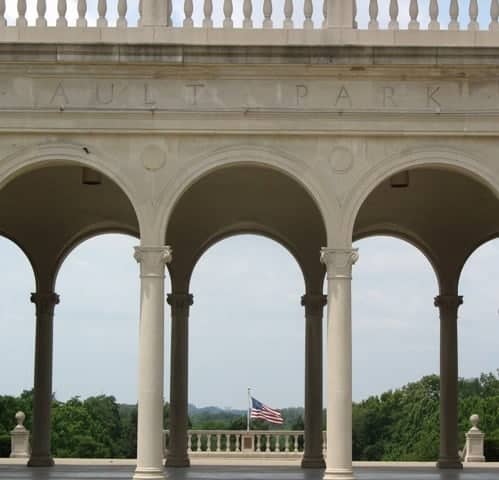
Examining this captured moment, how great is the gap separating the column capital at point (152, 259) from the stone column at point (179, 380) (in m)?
10.5

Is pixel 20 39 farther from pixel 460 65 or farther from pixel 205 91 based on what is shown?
pixel 460 65

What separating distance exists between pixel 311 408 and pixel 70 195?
10.9 m

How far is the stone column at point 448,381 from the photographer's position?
47.2 metres

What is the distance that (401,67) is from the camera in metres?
36.8

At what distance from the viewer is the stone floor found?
4103cm

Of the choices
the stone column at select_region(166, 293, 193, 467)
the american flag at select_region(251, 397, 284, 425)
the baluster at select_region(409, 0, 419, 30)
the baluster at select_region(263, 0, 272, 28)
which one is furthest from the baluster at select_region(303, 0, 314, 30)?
the american flag at select_region(251, 397, 284, 425)

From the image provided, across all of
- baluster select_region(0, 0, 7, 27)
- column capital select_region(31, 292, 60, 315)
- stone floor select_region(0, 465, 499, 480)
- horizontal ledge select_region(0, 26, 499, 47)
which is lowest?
stone floor select_region(0, 465, 499, 480)

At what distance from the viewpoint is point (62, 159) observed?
121ft

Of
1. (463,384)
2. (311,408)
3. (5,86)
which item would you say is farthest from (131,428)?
(5,86)

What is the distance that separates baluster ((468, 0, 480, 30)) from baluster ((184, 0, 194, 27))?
757 cm

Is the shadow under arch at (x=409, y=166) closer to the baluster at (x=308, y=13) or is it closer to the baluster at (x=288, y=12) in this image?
the baluster at (x=308, y=13)

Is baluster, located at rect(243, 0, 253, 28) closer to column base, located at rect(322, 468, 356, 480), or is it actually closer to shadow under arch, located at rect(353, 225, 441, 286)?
column base, located at rect(322, 468, 356, 480)

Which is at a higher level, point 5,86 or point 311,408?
point 5,86

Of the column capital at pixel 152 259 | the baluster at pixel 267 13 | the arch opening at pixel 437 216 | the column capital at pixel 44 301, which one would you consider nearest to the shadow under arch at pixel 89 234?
the column capital at pixel 44 301
